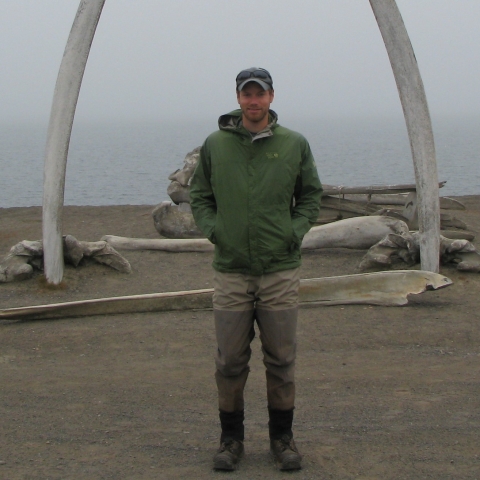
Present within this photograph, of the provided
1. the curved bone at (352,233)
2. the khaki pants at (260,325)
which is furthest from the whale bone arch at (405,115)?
the khaki pants at (260,325)

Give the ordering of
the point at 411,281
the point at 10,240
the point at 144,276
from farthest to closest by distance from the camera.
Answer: the point at 10,240 → the point at 144,276 → the point at 411,281

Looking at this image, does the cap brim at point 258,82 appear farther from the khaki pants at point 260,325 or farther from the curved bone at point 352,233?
the curved bone at point 352,233

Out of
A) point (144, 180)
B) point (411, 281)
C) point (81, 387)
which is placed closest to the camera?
point (81, 387)

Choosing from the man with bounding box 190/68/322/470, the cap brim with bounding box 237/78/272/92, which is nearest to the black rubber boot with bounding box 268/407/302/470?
the man with bounding box 190/68/322/470

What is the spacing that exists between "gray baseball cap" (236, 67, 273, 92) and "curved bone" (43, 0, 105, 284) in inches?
179

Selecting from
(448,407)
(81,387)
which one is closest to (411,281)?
(448,407)

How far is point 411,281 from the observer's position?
8477 millimetres

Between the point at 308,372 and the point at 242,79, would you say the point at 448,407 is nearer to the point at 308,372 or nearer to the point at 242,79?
the point at 308,372

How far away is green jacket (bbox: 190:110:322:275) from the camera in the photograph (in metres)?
4.84

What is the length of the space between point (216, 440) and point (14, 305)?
13.8ft

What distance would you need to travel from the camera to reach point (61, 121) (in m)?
9.21

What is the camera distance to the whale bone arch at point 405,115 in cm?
880

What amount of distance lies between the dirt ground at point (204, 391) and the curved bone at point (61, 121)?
1.37ft

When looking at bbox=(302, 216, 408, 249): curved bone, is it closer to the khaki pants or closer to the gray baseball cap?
the khaki pants
